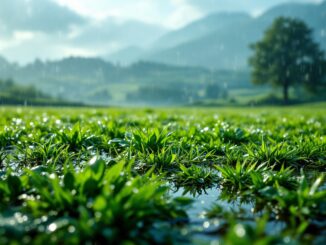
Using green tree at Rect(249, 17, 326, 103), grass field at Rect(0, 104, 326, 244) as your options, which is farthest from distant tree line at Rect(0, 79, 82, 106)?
grass field at Rect(0, 104, 326, 244)

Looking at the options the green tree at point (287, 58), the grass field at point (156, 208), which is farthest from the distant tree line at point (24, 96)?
the grass field at point (156, 208)

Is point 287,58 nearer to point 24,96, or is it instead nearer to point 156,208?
point 24,96

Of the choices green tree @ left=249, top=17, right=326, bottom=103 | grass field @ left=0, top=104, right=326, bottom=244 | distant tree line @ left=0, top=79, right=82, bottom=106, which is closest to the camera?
grass field @ left=0, top=104, right=326, bottom=244

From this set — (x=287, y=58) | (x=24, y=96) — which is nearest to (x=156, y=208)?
(x=287, y=58)

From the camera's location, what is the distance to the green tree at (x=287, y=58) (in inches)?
3073

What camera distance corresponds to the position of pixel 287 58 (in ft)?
270

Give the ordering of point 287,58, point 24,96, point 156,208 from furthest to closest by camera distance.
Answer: point 24,96, point 287,58, point 156,208

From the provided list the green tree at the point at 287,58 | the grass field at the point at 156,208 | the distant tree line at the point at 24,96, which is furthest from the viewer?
the green tree at the point at 287,58

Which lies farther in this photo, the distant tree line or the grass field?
the distant tree line

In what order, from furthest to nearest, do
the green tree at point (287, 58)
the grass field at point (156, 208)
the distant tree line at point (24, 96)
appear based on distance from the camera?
1. the green tree at point (287, 58)
2. the distant tree line at point (24, 96)
3. the grass field at point (156, 208)

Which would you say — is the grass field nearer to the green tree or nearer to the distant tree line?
the distant tree line

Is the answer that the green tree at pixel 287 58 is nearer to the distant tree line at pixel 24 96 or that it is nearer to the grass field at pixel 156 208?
the distant tree line at pixel 24 96

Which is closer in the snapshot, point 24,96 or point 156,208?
point 156,208

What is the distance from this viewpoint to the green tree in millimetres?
78062
